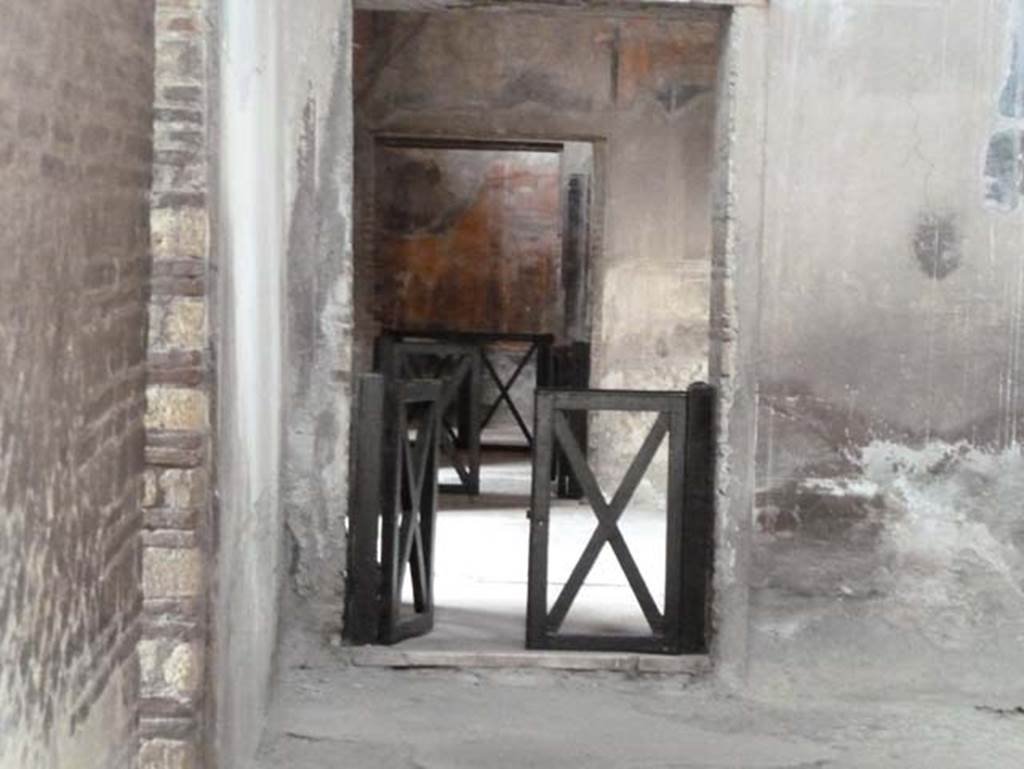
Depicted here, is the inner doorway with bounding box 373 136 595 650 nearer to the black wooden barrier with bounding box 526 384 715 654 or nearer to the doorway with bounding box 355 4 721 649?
the doorway with bounding box 355 4 721 649

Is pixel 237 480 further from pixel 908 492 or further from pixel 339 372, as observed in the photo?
pixel 908 492

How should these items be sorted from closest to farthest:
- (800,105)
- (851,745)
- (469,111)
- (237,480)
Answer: (237,480), (851,745), (800,105), (469,111)

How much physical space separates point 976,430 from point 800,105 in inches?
51.4

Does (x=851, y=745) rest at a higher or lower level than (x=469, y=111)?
lower

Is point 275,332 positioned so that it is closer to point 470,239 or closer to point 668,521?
point 668,521

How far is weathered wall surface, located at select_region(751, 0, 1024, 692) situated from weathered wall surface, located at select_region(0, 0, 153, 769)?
8.89 feet

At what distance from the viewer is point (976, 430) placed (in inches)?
244

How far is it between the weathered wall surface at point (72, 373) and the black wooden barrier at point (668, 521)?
264cm

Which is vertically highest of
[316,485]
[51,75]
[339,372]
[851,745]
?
[51,75]

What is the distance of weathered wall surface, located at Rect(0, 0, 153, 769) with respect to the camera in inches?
117

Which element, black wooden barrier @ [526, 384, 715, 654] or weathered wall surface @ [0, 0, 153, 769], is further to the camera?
black wooden barrier @ [526, 384, 715, 654]

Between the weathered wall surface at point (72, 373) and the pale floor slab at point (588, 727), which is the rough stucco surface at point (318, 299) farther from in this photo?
the weathered wall surface at point (72, 373)

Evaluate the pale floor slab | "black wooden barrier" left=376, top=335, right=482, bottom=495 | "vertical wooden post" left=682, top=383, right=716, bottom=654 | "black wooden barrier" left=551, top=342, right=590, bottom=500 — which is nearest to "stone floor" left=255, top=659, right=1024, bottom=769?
the pale floor slab

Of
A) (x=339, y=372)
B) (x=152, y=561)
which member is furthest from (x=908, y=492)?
(x=152, y=561)
